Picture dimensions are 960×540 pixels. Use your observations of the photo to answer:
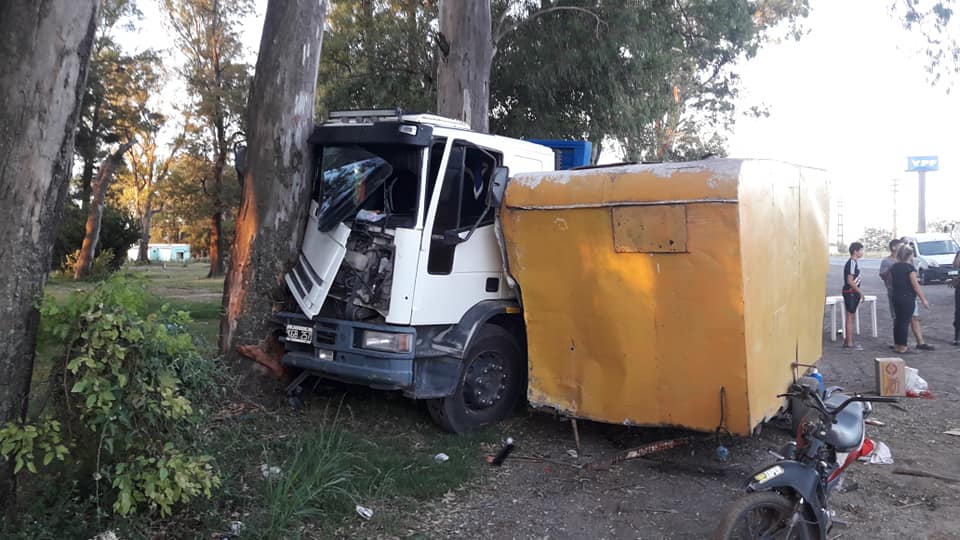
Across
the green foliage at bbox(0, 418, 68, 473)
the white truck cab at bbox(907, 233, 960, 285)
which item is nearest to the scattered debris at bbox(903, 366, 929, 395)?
the green foliage at bbox(0, 418, 68, 473)

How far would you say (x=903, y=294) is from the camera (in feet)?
35.6

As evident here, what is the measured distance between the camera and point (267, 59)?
6.77 metres

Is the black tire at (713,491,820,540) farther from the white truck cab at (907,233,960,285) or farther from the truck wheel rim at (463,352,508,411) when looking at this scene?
the white truck cab at (907,233,960,285)

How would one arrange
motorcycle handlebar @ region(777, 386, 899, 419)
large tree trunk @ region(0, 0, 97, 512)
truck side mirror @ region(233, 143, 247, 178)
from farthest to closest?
1. truck side mirror @ region(233, 143, 247, 178)
2. motorcycle handlebar @ region(777, 386, 899, 419)
3. large tree trunk @ region(0, 0, 97, 512)

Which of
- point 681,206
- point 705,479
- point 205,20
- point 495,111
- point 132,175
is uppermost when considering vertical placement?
point 205,20

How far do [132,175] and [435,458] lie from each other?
53178 millimetres

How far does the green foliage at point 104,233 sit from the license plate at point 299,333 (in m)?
22.2

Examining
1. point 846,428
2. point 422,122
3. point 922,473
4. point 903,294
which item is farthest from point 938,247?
point 846,428

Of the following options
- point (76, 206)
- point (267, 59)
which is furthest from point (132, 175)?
point (267, 59)

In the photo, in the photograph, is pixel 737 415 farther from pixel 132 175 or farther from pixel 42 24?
pixel 132 175

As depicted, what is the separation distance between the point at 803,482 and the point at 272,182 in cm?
493

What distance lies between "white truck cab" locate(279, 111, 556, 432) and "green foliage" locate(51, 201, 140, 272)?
22302 mm

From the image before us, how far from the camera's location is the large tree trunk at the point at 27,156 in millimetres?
3762

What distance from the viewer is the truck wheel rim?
649 centimetres
